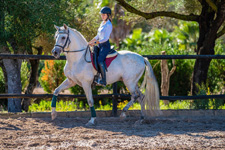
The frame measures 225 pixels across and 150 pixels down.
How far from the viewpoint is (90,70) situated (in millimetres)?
6562

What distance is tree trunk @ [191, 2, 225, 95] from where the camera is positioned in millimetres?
9625

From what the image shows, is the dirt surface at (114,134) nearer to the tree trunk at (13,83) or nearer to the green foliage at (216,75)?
the tree trunk at (13,83)

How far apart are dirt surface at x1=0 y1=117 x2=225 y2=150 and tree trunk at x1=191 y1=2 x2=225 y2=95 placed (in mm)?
3201

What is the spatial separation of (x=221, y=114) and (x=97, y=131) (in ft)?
11.2

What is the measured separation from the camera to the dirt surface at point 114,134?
15.3 ft

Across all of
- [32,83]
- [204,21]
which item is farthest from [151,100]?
[32,83]

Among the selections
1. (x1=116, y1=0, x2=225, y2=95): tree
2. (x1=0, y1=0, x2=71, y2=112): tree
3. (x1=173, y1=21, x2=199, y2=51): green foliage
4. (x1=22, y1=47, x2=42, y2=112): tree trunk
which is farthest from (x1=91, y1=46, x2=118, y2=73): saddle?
(x1=173, y1=21, x2=199, y2=51): green foliage

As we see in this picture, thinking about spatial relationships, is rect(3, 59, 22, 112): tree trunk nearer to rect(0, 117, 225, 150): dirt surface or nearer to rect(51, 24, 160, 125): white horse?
rect(0, 117, 225, 150): dirt surface

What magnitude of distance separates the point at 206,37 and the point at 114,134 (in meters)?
5.63

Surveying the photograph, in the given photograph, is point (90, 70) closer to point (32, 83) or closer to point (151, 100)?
point (151, 100)

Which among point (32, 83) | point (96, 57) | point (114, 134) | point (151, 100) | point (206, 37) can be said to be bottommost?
point (114, 134)

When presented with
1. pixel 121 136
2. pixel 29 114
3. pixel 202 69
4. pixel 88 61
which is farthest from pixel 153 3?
pixel 121 136

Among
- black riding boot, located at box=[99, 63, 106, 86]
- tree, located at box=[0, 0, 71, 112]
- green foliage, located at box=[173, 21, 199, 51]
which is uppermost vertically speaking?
green foliage, located at box=[173, 21, 199, 51]

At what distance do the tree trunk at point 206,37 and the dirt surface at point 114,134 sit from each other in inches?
126
